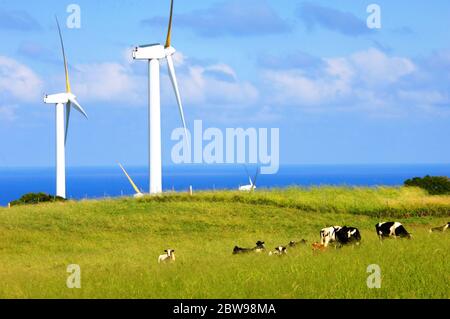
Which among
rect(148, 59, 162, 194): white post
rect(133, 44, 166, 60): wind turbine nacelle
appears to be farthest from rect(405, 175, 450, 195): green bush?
rect(133, 44, 166, 60): wind turbine nacelle

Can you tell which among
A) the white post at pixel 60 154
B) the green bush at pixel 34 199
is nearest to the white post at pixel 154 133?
the green bush at pixel 34 199

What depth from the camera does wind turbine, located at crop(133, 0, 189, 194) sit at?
58.3 metres

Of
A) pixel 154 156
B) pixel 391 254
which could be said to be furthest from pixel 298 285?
pixel 154 156

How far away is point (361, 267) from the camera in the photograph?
16.7 m

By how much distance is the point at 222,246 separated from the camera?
3167cm

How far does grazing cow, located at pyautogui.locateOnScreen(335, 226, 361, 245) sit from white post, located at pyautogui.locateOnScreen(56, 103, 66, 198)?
5146cm

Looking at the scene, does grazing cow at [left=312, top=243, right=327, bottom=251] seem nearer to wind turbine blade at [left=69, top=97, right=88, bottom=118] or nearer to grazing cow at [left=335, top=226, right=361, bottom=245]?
grazing cow at [left=335, top=226, right=361, bottom=245]

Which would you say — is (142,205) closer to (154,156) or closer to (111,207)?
(111,207)

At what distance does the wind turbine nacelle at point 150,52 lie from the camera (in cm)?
5988

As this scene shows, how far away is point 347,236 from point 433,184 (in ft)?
134

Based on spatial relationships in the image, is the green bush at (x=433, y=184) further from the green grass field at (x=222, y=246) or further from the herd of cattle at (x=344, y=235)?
the herd of cattle at (x=344, y=235)

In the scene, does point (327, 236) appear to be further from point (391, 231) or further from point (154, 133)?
point (154, 133)
